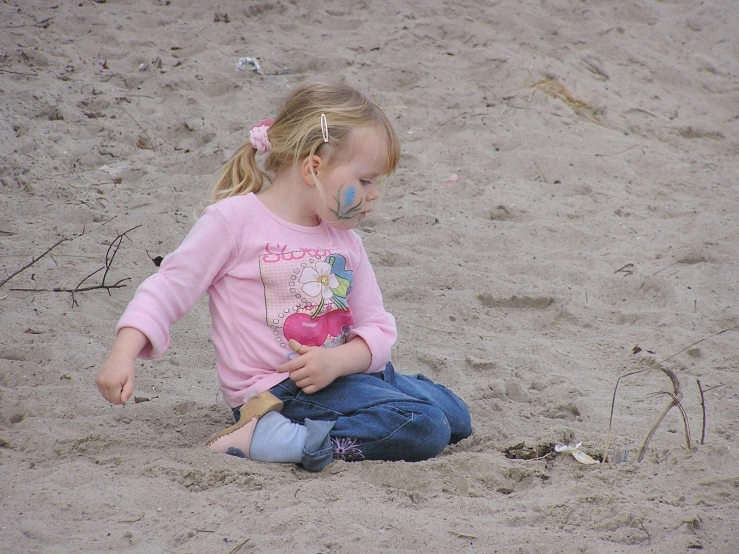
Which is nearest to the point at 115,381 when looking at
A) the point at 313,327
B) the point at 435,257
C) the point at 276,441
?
the point at 276,441

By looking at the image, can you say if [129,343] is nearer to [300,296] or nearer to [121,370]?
[121,370]

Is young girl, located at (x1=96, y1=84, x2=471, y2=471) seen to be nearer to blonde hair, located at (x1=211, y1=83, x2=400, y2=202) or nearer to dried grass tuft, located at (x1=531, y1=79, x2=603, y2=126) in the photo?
blonde hair, located at (x1=211, y1=83, x2=400, y2=202)

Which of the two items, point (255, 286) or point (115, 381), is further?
point (255, 286)

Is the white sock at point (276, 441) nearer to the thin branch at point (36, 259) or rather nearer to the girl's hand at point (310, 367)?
the girl's hand at point (310, 367)

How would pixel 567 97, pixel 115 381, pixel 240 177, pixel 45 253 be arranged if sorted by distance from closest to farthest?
pixel 115 381, pixel 240 177, pixel 45 253, pixel 567 97

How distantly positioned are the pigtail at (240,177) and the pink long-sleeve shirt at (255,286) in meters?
0.08

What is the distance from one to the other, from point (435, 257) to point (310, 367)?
1581 millimetres

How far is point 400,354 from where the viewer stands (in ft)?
10.3

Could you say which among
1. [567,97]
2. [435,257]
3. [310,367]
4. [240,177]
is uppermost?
[240,177]

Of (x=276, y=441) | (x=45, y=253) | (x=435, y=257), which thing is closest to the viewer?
(x=276, y=441)

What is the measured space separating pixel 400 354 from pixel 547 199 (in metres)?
1.60

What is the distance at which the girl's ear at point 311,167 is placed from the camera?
2389mm

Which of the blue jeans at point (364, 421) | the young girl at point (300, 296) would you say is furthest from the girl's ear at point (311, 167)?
the blue jeans at point (364, 421)

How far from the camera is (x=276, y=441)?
2.30 meters
